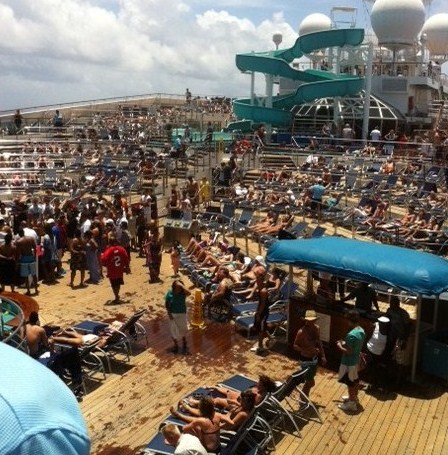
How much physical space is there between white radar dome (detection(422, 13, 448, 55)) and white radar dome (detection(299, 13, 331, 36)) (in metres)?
6.82

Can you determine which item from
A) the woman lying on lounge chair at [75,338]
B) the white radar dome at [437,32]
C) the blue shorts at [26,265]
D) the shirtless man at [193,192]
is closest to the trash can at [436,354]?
the woman lying on lounge chair at [75,338]

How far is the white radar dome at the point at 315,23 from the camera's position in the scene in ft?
136

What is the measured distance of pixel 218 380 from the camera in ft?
27.5

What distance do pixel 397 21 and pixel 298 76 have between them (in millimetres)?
7724

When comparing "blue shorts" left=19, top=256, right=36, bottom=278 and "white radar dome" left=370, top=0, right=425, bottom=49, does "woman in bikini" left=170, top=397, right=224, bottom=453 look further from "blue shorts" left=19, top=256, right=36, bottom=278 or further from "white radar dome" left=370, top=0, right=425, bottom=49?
"white radar dome" left=370, top=0, right=425, bottom=49

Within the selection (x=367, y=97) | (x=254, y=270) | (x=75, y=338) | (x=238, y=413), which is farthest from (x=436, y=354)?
(x=367, y=97)

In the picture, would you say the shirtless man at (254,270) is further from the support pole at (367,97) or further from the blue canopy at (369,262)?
the support pole at (367,97)

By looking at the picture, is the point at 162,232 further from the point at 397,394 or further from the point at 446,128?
the point at 446,128

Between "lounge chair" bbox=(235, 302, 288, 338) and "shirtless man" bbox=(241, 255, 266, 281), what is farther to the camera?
"shirtless man" bbox=(241, 255, 266, 281)

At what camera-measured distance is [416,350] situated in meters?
8.48

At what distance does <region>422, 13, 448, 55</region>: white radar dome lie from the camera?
4112 centimetres

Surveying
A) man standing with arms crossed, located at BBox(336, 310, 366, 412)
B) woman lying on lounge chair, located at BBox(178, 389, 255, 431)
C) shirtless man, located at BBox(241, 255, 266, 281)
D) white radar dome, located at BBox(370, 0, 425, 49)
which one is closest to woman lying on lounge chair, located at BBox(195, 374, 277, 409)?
woman lying on lounge chair, located at BBox(178, 389, 255, 431)

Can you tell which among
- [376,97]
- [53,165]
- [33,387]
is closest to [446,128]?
[376,97]

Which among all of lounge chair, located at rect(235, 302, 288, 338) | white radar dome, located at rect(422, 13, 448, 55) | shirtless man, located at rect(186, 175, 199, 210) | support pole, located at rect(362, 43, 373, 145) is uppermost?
white radar dome, located at rect(422, 13, 448, 55)
